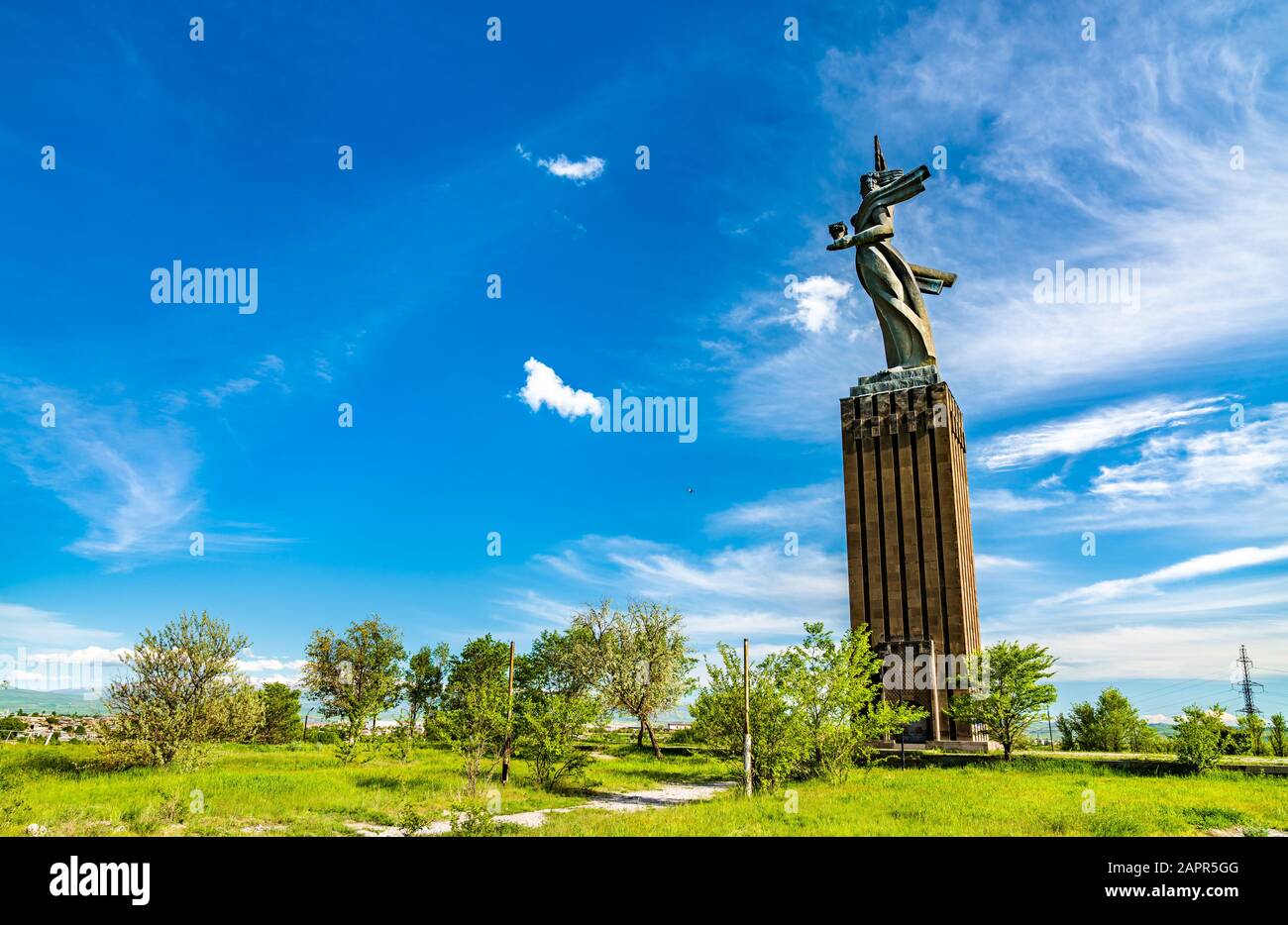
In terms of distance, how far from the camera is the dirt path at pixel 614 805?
1953cm

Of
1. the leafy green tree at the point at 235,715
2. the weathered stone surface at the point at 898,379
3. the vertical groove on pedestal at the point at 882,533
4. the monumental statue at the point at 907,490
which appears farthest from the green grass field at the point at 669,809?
the weathered stone surface at the point at 898,379

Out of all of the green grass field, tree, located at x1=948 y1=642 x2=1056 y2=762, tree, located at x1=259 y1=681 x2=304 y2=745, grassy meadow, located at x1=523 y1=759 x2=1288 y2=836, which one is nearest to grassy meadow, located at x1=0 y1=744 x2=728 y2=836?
the green grass field

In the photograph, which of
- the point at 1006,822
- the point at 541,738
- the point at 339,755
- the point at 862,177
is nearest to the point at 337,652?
the point at 339,755

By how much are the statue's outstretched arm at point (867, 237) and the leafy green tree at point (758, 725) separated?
40.1 m

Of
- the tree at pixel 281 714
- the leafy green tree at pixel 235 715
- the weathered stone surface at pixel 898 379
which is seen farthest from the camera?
the tree at pixel 281 714

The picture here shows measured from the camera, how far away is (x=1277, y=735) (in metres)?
43.3

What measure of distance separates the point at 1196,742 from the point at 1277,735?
19.1 meters

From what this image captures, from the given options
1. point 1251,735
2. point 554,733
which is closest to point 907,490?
point 1251,735

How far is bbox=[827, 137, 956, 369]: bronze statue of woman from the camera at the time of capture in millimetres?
56188

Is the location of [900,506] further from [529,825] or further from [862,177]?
[529,825]

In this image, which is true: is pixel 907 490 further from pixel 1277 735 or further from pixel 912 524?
pixel 1277 735

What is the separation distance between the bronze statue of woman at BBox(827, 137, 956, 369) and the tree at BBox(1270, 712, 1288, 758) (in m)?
31.5

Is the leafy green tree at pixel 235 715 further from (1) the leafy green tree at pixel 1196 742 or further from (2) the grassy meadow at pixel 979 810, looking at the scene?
(1) the leafy green tree at pixel 1196 742
